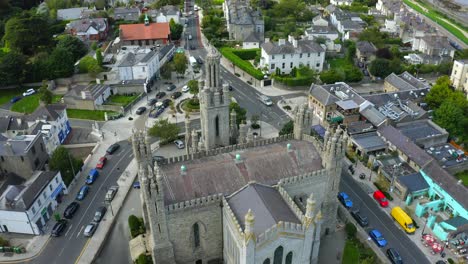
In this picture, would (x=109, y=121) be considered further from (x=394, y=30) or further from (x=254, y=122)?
(x=394, y=30)

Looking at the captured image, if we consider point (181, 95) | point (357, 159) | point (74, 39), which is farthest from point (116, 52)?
point (357, 159)

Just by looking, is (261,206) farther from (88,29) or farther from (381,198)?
(88,29)

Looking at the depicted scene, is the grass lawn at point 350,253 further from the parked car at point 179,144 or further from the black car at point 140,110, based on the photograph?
the black car at point 140,110

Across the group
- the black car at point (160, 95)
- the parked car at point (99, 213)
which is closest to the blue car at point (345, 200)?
the parked car at point (99, 213)

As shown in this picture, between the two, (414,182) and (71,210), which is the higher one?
(414,182)

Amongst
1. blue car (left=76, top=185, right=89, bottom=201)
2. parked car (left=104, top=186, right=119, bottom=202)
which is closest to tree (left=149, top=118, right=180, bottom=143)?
parked car (left=104, top=186, right=119, bottom=202)

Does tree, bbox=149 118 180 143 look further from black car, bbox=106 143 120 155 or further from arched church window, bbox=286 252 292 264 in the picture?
arched church window, bbox=286 252 292 264

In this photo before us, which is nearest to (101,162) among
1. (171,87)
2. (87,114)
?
(87,114)
